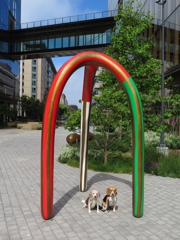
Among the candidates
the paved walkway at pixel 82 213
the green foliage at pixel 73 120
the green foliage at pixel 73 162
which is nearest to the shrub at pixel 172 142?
the green foliage at pixel 73 162

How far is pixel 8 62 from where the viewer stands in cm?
5338

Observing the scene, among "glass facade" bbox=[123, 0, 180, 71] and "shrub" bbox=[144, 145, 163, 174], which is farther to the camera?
"glass facade" bbox=[123, 0, 180, 71]

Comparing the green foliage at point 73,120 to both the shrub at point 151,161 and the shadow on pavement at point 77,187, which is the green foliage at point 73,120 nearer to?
the shadow on pavement at point 77,187

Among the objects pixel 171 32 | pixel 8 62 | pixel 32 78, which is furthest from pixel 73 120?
pixel 32 78

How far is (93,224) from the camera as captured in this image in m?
4.75

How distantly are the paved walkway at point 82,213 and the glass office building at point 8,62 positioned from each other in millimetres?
36282

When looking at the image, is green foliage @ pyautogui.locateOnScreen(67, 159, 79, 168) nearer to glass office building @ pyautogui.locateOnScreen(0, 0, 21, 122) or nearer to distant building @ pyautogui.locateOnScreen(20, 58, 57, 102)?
glass office building @ pyautogui.locateOnScreen(0, 0, 21, 122)

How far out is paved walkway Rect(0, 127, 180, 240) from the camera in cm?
438

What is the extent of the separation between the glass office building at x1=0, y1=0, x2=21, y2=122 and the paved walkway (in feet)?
119

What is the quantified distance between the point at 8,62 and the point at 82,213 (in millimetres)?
53416

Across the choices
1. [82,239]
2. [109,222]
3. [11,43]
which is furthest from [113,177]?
[11,43]

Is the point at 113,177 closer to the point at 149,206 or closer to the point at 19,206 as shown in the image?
the point at 149,206

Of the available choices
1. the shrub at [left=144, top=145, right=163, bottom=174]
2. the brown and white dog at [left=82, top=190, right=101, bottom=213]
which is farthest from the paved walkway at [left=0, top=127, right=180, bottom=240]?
the shrub at [left=144, top=145, right=163, bottom=174]

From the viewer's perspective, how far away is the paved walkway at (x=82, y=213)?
438 cm
